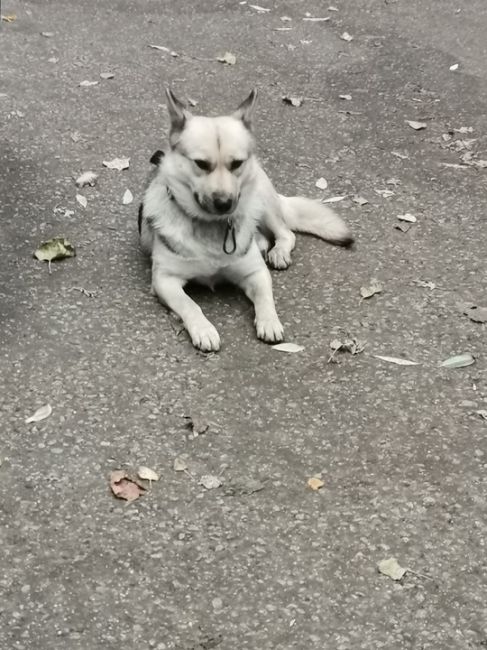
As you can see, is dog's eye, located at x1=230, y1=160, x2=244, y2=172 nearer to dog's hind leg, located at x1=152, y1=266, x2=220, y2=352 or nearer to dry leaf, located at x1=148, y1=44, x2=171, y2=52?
dog's hind leg, located at x1=152, y1=266, x2=220, y2=352

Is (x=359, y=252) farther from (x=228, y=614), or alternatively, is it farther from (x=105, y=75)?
(x=105, y=75)

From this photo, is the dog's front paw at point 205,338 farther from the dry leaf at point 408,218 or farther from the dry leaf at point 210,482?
the dry leaf at point 408,218

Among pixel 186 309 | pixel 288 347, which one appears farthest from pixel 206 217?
pixel 288 347

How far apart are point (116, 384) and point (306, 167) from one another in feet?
9.06

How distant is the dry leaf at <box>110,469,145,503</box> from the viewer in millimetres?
3133

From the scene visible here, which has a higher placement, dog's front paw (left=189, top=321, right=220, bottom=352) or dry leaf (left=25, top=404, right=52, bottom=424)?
dog's front paw (left=189, top=321, right=220, bottom=352)

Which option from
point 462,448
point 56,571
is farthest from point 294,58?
point 56,571

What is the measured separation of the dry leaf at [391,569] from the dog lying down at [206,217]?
1.39 meters

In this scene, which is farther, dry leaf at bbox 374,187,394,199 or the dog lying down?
dry leaf at bbox 374,187,394,199

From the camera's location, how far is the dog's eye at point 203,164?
394 cm

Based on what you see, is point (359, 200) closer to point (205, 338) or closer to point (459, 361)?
point (459, 361)

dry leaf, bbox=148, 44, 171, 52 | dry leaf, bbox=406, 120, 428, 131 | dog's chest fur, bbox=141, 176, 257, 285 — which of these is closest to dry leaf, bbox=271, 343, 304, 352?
dog's chest fur, bbox=141, 176, 257, 285

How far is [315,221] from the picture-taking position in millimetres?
4977

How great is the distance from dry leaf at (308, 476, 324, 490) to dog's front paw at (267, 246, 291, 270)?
5.55 feet
